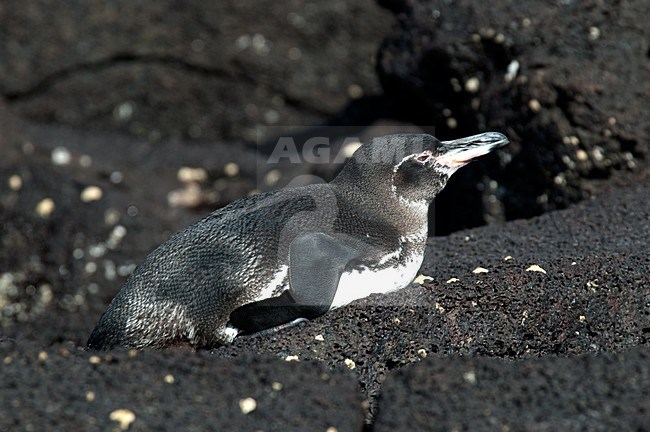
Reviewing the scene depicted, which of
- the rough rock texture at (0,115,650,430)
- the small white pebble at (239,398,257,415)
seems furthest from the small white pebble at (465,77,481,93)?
the small white pebble at (239,398,257,415)

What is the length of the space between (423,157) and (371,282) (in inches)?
23.4

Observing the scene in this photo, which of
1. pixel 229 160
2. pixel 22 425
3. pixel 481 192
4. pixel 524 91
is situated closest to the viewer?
pixel 22 425

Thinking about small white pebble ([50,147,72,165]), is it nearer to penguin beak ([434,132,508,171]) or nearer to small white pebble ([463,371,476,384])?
penguin beak ([434,132,508,171])

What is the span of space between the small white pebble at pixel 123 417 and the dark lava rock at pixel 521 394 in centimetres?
73

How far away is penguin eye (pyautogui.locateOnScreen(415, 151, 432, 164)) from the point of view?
4191mm

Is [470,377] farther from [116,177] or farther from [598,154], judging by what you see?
[116,177]

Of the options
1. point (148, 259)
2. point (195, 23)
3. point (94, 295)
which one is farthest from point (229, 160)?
point (148, 259)

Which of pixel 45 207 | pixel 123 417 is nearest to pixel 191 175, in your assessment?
pixel 45 207

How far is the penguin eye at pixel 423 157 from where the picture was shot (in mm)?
4191

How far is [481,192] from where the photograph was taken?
612 cm

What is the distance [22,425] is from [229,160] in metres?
4.92

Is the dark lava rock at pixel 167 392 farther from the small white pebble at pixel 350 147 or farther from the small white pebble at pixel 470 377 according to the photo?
the small white pebble at pixel 350 147

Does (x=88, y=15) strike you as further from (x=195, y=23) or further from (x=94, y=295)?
(x=94, y=295)

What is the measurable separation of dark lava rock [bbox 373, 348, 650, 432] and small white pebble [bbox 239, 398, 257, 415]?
1.24ft
